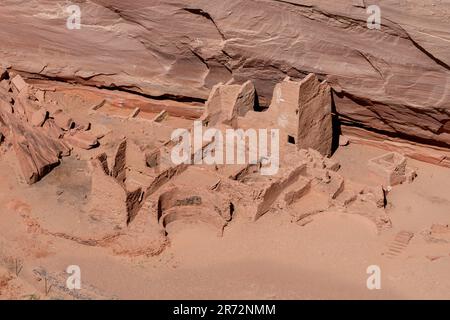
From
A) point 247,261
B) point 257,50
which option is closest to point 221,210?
point 247,261

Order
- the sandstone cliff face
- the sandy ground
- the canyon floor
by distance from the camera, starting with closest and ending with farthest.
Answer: the sandy ground < the canyon floor < the sandstone cliff face

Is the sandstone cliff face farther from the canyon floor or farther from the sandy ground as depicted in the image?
the sandy ground

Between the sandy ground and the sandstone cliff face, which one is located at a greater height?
the sandstone cliff face

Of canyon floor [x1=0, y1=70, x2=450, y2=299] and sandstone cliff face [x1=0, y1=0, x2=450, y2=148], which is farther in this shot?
sandstone cliff face [x1=0, y1=0, x2=450, y2=148]

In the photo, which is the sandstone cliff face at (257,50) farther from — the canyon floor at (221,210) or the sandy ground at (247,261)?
the sandy ground at (247,261)

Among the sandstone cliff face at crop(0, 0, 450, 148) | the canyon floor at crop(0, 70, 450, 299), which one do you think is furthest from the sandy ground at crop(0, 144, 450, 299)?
the sandstone cliff face at crop(0, 0, 450, 148)

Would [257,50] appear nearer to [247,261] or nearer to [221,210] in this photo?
[221,210]
